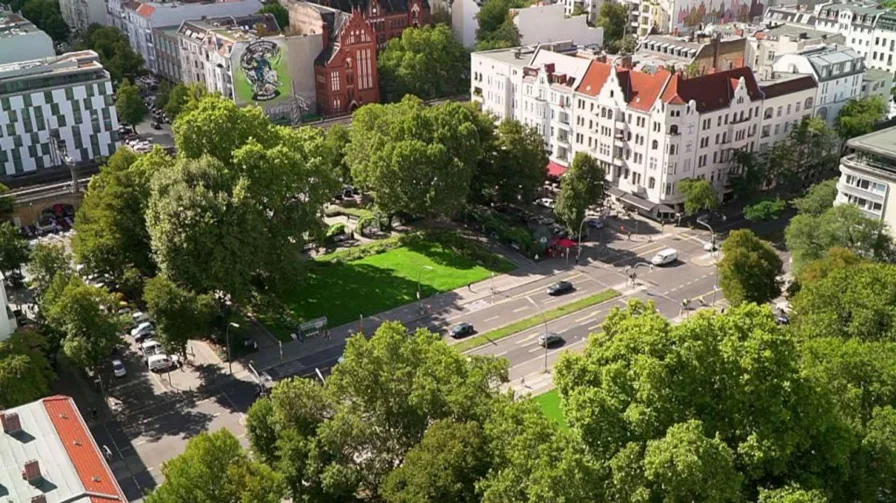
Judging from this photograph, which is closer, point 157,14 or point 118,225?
point 118,225

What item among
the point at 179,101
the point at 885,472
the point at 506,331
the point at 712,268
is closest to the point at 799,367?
the point at 885,472

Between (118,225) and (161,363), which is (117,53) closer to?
(118,225)

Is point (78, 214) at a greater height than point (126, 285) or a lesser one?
greater

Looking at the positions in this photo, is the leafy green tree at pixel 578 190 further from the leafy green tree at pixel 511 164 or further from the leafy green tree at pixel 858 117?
the leafy green tree at pixel 858 117

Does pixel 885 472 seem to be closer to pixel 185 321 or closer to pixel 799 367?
pixel 799 367

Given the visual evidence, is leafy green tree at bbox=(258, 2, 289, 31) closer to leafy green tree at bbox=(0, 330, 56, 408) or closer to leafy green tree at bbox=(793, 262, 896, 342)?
leafy green tree at bbox=(0, 330, 56, 408)

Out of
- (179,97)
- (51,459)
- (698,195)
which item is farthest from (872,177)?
(179,97)
